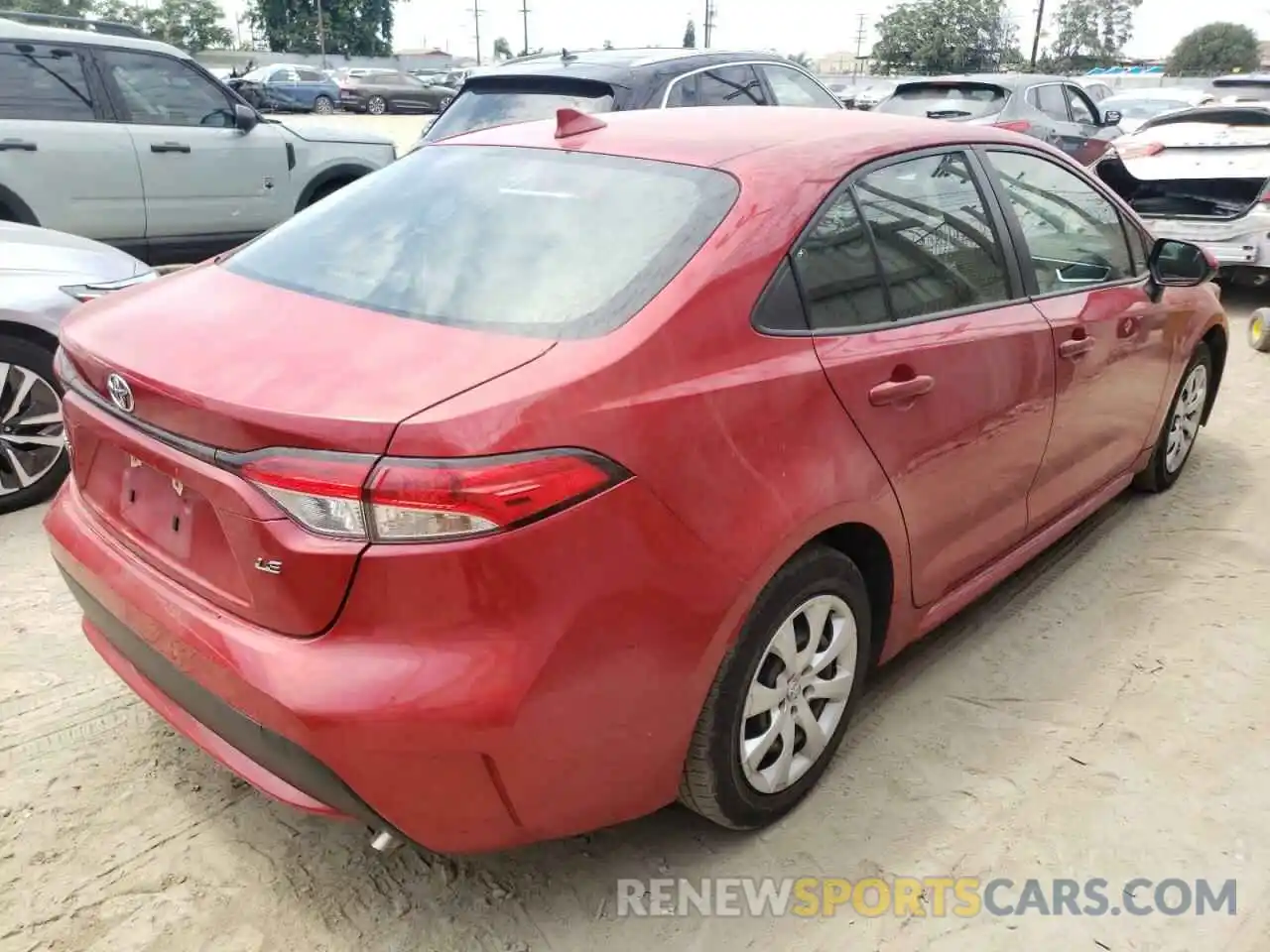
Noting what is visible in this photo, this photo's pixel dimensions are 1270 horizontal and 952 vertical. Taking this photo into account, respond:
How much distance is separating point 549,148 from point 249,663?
1544mm

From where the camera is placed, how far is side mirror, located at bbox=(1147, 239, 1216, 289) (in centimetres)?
384

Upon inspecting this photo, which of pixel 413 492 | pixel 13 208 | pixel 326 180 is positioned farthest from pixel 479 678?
pixel 326 180

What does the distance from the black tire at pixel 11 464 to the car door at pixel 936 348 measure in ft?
10.1

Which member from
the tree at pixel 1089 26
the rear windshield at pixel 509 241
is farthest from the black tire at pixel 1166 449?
the tree at pixel 1089 26

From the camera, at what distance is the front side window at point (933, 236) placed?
2689mm

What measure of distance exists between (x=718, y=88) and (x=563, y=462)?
5.53 m

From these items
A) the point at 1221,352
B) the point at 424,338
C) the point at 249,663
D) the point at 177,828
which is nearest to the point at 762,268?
the point at 424,338

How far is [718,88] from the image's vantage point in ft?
22.2

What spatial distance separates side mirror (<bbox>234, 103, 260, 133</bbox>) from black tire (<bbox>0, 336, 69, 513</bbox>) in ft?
13.6

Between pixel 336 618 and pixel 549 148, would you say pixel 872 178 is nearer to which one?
pixel 549 148

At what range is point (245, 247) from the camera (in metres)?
2.83

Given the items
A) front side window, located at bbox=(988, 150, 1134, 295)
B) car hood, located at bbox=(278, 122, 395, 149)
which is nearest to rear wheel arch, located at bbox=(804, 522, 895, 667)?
front side window, located at bbox=(988, 150, 1134, 295)

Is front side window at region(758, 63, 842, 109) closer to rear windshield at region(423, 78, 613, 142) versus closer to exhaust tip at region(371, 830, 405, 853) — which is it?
rear windshield at region(423, 78, 613, 142)

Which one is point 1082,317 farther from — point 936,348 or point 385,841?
point 385,841
